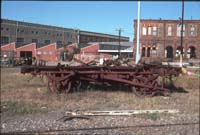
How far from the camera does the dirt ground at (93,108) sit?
893cm

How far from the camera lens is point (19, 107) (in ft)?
37.6

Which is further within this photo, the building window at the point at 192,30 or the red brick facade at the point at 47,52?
the red brick facade at the point at 47,52

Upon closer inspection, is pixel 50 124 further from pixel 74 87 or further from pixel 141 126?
pixel 74 87

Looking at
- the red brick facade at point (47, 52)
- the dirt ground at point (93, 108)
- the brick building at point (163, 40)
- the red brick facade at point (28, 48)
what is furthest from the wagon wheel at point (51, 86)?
the red brick facade at point (47, 52)

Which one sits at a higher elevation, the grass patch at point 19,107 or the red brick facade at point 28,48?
the red brick facade at point 28,48

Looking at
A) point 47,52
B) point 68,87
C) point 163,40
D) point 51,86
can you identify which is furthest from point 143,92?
point 47,52

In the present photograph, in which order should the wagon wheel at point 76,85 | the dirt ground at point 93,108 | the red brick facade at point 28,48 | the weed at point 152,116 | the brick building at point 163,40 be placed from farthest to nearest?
1. the red brick facade at point 28,48
2. the brick building at point 163,40
3. the wagon wheel at point 76,85
4. the weed at point 152,116
5. the dirt ground at point 93,108

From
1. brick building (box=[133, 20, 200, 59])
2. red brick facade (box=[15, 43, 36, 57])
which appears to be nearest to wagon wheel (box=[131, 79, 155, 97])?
brick building (box=[133, 20, 200, 59])

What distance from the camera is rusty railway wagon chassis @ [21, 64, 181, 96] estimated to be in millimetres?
15165

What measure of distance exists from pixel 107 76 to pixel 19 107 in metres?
4.86

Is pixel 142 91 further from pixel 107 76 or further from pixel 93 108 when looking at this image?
pixel 93 108

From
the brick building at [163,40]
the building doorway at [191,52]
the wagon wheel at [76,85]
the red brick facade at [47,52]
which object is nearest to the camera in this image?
the wagon wheel at [76,85]

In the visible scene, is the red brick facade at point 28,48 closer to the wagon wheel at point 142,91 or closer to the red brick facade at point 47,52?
the red brick facade at point 47,52

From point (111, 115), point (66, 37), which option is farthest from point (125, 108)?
point (66, 37)
